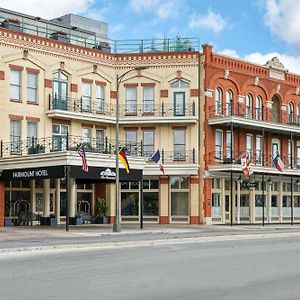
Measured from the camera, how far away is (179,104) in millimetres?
45156

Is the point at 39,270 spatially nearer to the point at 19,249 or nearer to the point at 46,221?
the point at 19,249

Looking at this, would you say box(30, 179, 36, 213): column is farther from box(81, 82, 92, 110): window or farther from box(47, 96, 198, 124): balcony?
box(81, 82, 92, 110): window

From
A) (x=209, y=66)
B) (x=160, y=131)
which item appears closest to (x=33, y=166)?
(x=160, y=131)

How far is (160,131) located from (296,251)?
2347cm

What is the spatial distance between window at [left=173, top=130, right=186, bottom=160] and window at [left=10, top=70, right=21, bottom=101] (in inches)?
439

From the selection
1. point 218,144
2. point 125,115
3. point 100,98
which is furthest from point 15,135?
point 218,144

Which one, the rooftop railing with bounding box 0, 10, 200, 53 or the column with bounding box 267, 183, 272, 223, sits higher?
the rooftop railing with bounding box 0, 10, 200, 53

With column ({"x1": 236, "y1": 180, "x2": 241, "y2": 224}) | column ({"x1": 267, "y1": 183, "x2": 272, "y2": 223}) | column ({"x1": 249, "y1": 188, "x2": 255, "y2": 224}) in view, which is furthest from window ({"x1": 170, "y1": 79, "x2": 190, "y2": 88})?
column ({"x1": 267, "y1": 183, "x2": 272, "y2": 223})

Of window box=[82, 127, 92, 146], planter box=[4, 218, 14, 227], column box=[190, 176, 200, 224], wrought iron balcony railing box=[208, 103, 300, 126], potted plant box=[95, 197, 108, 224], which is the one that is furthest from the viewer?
wrought iron balcony railing box=[208, 103, 300, 126]

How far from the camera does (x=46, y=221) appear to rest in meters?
40.3

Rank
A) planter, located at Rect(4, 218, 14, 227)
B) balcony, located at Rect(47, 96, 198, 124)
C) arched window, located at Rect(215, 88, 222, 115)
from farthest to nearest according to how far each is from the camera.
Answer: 1. arched window, located at Rect(215, 88, 222, 115)
2. balcony, located at Rect(47, 96, 198, 124)
3. planter, located at Rect(4, 218, 14, 227)

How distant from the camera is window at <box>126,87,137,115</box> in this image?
4538cm

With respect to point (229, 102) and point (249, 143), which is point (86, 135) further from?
point (249, 143)

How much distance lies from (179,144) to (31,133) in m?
10.3
